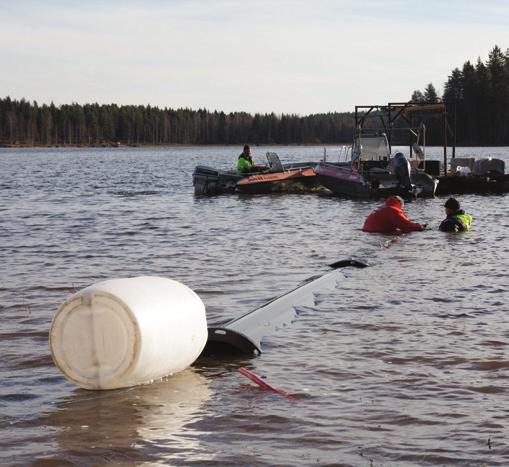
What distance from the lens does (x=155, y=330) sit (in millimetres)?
7371

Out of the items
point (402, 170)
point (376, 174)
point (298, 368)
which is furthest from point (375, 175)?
point (298, 368)

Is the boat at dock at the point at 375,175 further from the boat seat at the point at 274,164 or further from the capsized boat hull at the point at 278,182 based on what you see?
the boat seat at the point at 274,164

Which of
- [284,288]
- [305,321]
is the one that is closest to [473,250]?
[284,288]

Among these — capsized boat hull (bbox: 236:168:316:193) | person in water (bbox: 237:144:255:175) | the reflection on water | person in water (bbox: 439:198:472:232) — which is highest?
person in water (bbox: 237:144:255:175)

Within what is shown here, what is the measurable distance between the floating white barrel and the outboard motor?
81.6 feet

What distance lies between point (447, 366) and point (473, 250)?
10192 mm

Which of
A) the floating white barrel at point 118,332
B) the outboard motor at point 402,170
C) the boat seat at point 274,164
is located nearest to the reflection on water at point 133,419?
the floating white barrel at point 118,332

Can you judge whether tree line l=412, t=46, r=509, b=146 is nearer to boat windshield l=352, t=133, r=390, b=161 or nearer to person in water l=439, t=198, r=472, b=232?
boat windshield l=352, t=133, r=390, b=161


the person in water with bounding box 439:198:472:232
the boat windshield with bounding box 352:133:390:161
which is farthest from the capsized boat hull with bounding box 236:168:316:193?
the person in water with bounding box 439:198:472:232

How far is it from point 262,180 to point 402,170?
609cm

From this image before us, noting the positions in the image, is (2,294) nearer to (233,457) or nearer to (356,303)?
(356,303)

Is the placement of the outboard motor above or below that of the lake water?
above

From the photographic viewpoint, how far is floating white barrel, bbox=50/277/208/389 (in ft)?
23.8

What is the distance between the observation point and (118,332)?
7.27m
